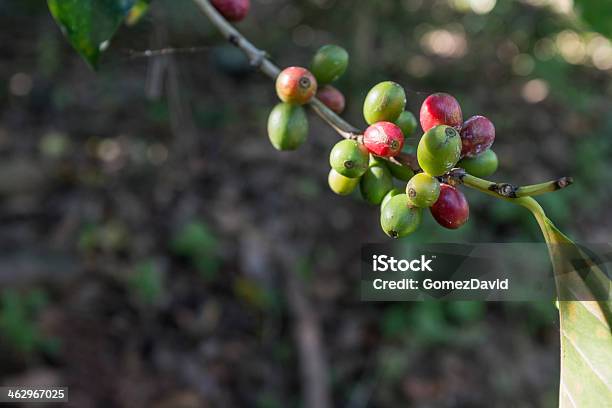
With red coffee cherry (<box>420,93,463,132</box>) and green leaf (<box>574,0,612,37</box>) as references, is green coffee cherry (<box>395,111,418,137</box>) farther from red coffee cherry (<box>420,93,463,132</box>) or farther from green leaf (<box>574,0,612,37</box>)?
green leaf (<box>574,0,612,37</box>)

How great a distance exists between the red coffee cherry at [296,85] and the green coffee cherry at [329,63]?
14 centimetres

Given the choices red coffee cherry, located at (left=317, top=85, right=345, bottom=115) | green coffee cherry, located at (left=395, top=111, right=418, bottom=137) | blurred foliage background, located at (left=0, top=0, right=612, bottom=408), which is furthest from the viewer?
blurred foliage background, located at (left=0, top=0, right=612, bottom=408)

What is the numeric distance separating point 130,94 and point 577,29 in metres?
5.36

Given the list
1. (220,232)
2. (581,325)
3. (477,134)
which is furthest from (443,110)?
(220,232)

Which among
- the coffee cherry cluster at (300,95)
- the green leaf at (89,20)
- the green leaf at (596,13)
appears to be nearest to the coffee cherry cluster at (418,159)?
the coffee cherry cluster at (300,95)

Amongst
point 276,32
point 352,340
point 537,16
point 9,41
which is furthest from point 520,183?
point 9,41

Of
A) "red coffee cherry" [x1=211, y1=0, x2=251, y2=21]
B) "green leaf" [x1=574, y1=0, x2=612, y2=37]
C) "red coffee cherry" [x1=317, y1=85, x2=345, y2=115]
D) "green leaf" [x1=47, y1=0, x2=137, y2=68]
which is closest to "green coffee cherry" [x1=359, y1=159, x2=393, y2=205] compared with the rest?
"red coffee cherry" [x1=317, y1=85, x2=345, y2=115]

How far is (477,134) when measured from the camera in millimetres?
1125

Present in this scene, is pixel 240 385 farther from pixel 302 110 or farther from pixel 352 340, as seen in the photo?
pixel 302 110

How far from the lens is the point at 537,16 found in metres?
7.09

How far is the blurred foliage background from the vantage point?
11.0 feet

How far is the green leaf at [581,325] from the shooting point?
103 cm

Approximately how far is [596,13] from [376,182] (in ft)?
3.38

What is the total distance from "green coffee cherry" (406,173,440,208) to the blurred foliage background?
1.04 m
